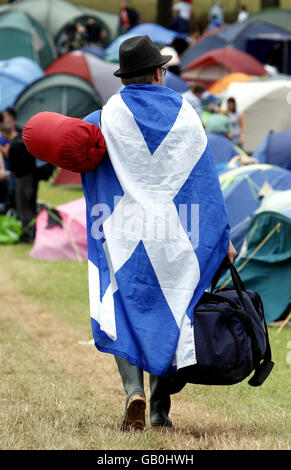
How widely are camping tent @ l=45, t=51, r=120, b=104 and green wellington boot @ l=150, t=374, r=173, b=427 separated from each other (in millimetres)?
12210

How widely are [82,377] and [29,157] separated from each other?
5.81m

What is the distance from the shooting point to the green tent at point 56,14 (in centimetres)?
2677

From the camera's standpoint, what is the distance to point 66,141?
Answer: 3.90 meters

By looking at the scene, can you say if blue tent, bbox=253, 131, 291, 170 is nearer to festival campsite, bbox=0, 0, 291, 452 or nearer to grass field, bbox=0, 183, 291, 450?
festival campsite, bbox=0, 0, 291, 452

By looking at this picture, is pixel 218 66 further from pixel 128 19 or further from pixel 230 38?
pixel 128 19

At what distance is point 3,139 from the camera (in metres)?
12.4

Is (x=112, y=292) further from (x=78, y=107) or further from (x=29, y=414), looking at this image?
(x=78, y=107)

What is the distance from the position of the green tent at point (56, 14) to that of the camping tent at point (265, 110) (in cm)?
1163

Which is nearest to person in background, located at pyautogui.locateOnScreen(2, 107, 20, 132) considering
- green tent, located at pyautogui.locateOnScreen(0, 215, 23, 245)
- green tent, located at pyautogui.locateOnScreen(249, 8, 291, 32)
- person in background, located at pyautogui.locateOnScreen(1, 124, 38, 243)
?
person in background, located at pyautogui.locateOnScreen(1, 124, 38, 243)

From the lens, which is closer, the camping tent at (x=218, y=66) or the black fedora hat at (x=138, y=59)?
the black fedora hat at (x=138, y=59)

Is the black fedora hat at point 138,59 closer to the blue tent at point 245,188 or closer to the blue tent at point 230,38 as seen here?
the blue tent at point 245,188

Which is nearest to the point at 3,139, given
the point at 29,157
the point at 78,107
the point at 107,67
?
the point at 29,157

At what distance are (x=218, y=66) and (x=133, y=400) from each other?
1970 cm

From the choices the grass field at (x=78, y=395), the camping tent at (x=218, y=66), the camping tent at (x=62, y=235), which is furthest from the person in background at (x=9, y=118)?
the camping tent at (x=218, y=66)
